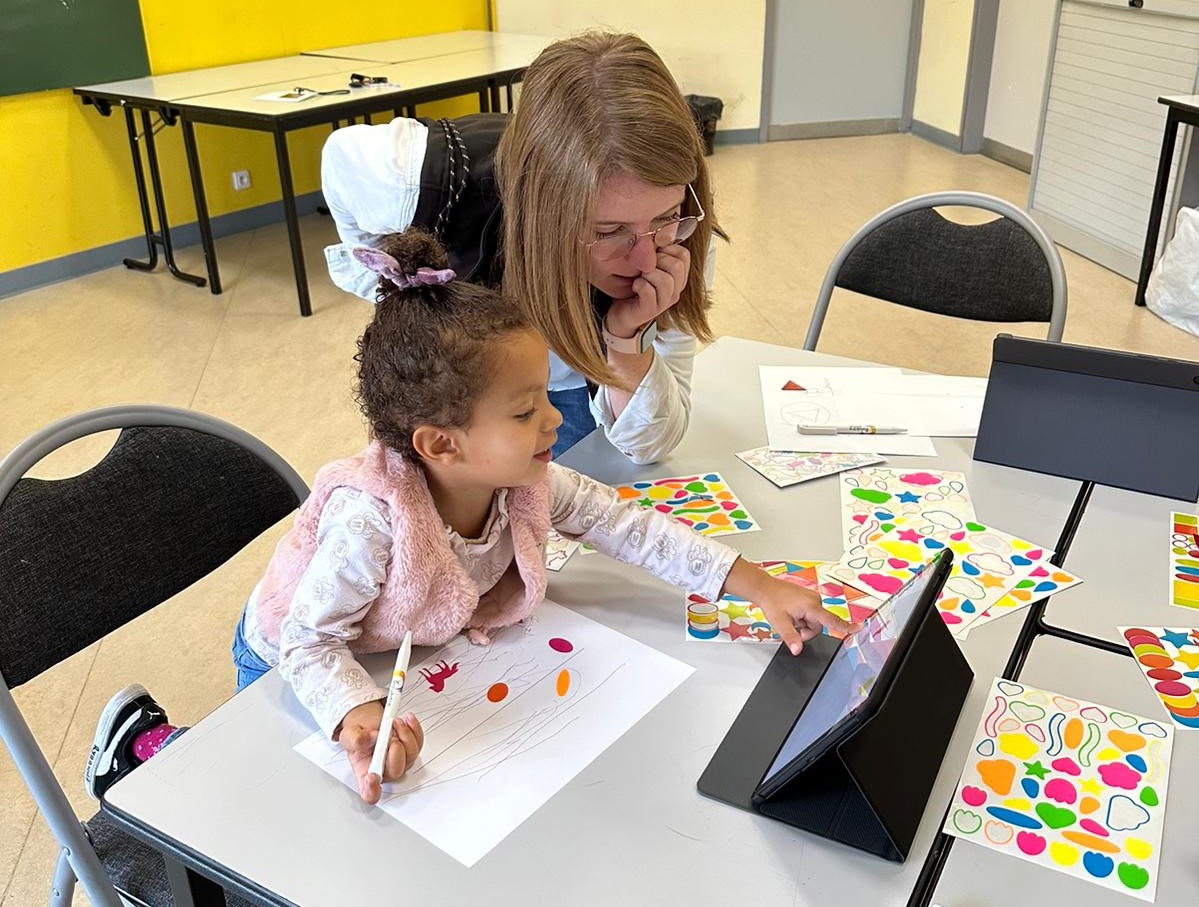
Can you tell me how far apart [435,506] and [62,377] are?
9.32 feet

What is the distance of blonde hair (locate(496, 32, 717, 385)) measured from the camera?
4.12 ft

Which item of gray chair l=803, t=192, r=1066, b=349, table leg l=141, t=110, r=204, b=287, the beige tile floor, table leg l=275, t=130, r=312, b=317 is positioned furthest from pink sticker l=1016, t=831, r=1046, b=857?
table leg l=141, t=110, r=204, b=287

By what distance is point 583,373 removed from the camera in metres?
1.36

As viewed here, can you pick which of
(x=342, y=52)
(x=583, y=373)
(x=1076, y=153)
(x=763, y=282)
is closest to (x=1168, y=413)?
(x=583, y=373)

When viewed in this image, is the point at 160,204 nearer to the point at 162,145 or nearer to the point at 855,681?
the point at 162,145

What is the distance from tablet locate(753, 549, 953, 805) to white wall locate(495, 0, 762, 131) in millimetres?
5444

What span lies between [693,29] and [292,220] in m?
3.07

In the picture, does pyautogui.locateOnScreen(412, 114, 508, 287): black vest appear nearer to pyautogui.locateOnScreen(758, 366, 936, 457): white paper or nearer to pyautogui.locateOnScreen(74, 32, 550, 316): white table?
pyautogui.locateOnScreen(758, 366, 936, 457): white paper

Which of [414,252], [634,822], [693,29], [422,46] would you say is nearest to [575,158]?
[414,252]

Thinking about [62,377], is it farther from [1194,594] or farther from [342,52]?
[1194,594]

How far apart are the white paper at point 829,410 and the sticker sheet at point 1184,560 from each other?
306 mm

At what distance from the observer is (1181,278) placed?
3.59 metres

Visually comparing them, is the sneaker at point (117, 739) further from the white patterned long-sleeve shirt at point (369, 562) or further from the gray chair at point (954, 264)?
the gray chair at point (954, 264)

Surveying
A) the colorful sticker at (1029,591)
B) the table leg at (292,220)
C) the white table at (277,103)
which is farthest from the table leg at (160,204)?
the colorful sticker at (1029,591)
